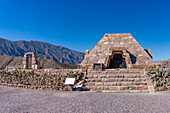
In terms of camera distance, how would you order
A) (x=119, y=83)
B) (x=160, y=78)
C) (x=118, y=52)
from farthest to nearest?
(x=118, y=52), (x=160, y=78), (x=119, y=83)

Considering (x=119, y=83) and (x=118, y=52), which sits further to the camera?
(x=118, y=52)

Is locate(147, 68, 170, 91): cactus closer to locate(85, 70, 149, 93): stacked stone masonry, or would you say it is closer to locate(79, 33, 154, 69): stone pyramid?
locate(85, 70, 149, 93): stacked stone masonry

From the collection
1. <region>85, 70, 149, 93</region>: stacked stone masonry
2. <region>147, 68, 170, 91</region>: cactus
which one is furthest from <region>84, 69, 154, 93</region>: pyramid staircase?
<region>147, 68, 170, 91</region>: cactus

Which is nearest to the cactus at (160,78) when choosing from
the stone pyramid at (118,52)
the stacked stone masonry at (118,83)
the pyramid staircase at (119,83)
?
the pyramid staircase at (119,83)

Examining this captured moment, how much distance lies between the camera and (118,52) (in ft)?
47.0

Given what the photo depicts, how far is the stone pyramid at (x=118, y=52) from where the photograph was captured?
1282 centimetres

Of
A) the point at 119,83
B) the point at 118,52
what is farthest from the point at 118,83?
the point at 118,52

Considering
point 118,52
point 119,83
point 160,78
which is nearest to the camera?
point 119,83

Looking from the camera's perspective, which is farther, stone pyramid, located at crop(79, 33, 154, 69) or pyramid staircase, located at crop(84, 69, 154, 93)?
stone pyramid, located at crop(79, 33, 154, 69)

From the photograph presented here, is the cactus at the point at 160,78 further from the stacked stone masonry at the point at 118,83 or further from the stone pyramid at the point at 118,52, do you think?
the stone pyramid at the point at 118,52

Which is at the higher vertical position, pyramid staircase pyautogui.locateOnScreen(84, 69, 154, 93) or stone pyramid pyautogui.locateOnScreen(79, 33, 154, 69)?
stone pyramid pyautogui.locateOnScreen(79, 33, 154, 69)

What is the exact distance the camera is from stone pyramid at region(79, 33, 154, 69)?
12820mm

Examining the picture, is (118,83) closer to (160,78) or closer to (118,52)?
(160,78)

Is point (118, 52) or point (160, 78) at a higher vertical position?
point (118, 52)
